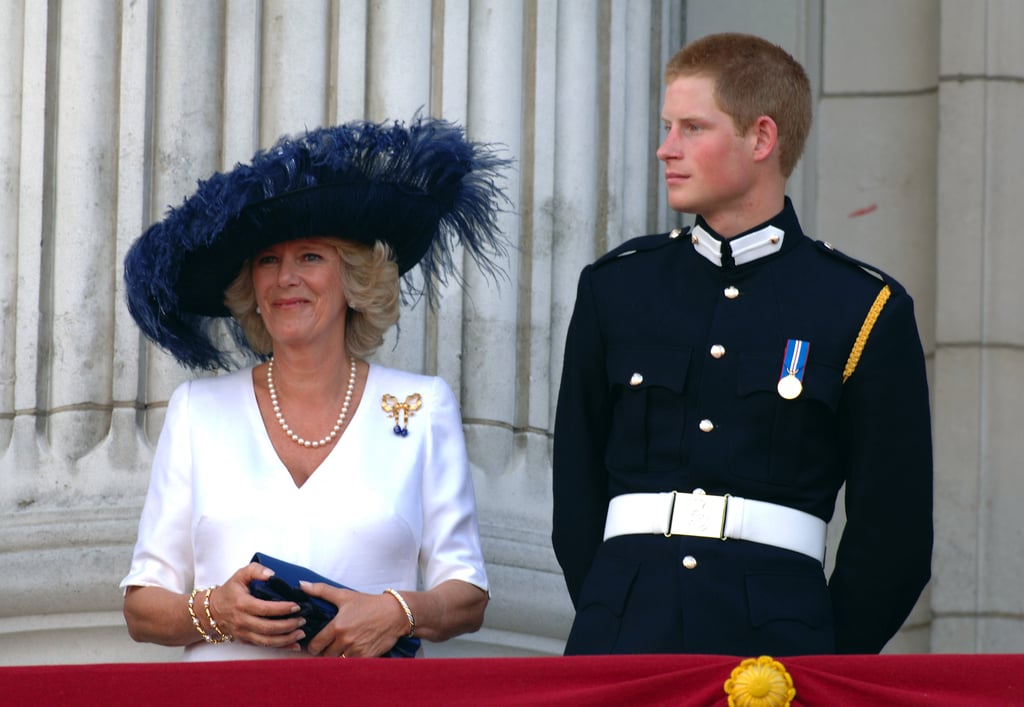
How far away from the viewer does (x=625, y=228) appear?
230 inches

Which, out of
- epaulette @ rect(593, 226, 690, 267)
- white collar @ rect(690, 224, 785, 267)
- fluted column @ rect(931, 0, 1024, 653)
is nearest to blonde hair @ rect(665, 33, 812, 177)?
white collar @ rect(690, 224, 785, 267)

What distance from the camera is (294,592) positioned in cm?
421

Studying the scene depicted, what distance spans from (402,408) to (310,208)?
45 centimetres

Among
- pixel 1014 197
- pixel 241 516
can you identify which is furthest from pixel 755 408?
pixel 1014 197

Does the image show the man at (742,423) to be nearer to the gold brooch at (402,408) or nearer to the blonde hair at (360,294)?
the gold brooch at (402,408)

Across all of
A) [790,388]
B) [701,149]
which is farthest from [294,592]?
[701,149]

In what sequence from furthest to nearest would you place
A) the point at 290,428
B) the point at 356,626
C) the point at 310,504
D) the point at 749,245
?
the point at 290,428 < the point at 310,504 < the point at 356,626 < the point at 749,245

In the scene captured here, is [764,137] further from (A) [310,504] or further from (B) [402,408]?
(A) [310,504]

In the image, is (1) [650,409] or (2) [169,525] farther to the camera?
(2) [169,525]

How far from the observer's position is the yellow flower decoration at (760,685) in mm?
3480

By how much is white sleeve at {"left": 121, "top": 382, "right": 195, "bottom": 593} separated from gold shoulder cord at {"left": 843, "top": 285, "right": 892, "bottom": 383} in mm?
1377

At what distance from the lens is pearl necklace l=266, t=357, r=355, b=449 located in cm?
461

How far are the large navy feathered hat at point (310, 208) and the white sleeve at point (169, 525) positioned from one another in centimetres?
29

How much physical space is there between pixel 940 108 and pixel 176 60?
216 centimetres
